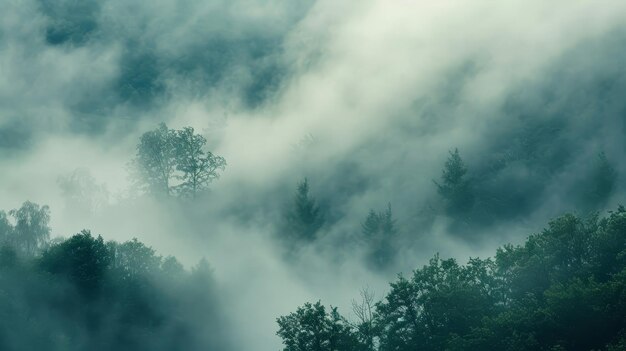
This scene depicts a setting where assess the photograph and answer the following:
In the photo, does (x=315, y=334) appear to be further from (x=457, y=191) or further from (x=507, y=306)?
(x=457, y=191)

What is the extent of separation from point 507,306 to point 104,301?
4460 centimetres

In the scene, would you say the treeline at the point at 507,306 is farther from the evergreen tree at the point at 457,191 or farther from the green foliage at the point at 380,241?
the evergreen tree at the point at 457,191

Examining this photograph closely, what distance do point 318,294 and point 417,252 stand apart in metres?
18.8

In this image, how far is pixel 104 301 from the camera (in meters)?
63.9

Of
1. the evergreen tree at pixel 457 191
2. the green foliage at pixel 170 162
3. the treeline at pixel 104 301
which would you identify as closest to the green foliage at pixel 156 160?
the green foliage at pixel 170 162

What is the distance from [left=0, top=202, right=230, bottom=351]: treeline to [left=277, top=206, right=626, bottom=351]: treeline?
24458 mm

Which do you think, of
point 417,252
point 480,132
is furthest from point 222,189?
point 480,132

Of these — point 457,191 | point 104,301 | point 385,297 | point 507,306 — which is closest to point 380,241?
point 457,191

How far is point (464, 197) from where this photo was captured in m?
93.1

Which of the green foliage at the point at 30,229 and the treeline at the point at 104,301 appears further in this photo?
the green foliage at the point at 30,229

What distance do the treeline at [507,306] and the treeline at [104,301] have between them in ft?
80.2

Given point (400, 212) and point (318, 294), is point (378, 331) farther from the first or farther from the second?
point (400, 212)

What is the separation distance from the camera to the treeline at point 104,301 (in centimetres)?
5775

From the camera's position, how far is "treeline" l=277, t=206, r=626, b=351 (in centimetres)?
4102
